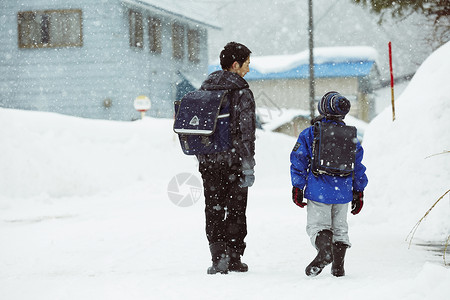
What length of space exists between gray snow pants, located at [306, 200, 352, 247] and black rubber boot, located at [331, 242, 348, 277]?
39 mm

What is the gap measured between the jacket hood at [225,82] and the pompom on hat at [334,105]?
64 centimetres

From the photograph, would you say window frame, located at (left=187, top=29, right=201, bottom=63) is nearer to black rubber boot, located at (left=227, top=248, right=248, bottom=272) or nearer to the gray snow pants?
black rubber boot, located at (left=227, top=248, right=248, bottom=272)

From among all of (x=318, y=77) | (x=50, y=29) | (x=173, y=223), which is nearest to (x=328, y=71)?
(x=318, y=77)

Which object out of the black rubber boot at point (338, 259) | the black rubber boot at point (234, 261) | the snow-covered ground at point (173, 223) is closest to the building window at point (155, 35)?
the snow-covered ground at point (173, 223)

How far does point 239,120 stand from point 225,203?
70cm

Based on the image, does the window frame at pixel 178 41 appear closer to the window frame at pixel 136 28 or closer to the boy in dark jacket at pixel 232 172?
the window frame at pixel 136 28

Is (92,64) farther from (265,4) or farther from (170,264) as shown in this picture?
(265,4)

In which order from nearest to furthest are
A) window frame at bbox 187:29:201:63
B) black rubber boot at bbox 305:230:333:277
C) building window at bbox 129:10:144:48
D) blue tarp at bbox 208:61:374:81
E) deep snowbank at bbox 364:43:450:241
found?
black rubber boot at bbox 305:230:333:277 < deep snowbank at bbox 364:43:450:241 < building window at bbox 129:10:144:48 < window frame at bbox 187:29:201:63 < blue tarp at bbox 208:61:374:81

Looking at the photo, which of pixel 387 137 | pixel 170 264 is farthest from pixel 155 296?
pixel 387 137

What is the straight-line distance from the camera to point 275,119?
3609cm

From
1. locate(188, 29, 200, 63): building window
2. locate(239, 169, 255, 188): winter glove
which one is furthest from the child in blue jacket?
locate(188, 29, 200, 63): building window

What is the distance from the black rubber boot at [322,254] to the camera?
466 cm

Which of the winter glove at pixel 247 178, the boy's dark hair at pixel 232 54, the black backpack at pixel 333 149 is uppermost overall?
the boy's dark hair at pixel 232 54

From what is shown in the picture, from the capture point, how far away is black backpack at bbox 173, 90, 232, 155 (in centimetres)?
488
